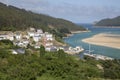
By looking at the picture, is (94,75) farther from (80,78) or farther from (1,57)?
(1,57)

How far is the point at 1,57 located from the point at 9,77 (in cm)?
1000

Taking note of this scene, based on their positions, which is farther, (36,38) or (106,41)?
(106,41)

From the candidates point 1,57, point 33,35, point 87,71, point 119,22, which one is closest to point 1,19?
point 33,35

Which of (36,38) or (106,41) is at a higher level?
(36,38)

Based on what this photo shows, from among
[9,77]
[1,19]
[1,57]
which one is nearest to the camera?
[9,77]

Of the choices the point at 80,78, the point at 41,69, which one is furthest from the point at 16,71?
the point at 80,78

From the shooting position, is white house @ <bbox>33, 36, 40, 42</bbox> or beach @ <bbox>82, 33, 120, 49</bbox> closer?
white house @ <bbox>33, 36, 40, 42</bbox>

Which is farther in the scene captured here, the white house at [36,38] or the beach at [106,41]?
the beach at [106,41]

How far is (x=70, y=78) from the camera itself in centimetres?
2077

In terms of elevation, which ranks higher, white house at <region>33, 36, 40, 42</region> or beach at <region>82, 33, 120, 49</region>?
white house at <region>33, 36, 40, 42</region>

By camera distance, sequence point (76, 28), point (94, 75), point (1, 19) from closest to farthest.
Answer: point (94, 75)
point (1, 19)
point (76, 28)

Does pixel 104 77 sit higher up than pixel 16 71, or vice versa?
pixel 16 71

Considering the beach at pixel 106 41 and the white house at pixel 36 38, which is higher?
the white house at pixel 36 38

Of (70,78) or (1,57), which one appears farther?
(1,57)
